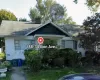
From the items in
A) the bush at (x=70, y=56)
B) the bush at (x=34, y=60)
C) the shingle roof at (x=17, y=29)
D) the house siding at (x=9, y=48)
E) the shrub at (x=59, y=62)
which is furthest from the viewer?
the shingle roof at (x=17, y=29)

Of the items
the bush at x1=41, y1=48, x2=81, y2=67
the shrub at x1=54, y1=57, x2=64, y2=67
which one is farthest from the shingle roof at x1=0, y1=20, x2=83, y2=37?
the shrub at x1=54, y1=57, x2=64, y2=67

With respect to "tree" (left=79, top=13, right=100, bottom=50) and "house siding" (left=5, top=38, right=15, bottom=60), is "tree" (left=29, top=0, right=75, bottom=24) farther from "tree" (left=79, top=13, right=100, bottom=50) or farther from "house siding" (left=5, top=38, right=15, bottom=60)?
"tree" (left=79, top=13, right=100, bottom=50)

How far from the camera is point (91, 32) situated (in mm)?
21359

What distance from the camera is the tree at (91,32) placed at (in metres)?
20.8

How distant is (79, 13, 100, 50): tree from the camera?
820 inches

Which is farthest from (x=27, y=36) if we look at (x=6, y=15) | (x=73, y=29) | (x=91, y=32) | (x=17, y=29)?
(x=6, y=15)

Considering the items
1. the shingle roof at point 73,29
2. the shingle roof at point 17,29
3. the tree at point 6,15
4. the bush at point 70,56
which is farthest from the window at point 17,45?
the tree at point 6,15

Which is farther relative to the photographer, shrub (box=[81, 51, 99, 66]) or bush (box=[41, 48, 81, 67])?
shrub (box=[81, 51, 99, 66])

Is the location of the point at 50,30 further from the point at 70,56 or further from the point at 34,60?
the point at 34,60

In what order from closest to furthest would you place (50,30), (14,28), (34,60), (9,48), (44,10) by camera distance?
1. (34,60)
2. (9,48)
3. (50,30)
4. (14,28)
5. (44,10)

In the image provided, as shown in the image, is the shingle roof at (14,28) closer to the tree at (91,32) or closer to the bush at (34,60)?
the tree at (91,32)

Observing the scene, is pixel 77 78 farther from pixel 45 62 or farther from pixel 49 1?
pixel 49 1

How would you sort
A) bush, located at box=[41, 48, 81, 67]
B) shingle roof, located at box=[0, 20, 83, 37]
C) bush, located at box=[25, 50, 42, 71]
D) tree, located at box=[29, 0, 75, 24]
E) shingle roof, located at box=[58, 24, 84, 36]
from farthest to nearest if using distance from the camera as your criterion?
tree, located at box=[29, 0, 75, 24] < shingle roof, located at box=[58, 24, 84, 36] < shingle roof, located at box=[0, 20, 83, 37] < bush, located at box=[41, 48, 81, 67] < bush, located at box=[25, 50, 42, 71]

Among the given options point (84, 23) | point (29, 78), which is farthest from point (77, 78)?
point (84, 23)
